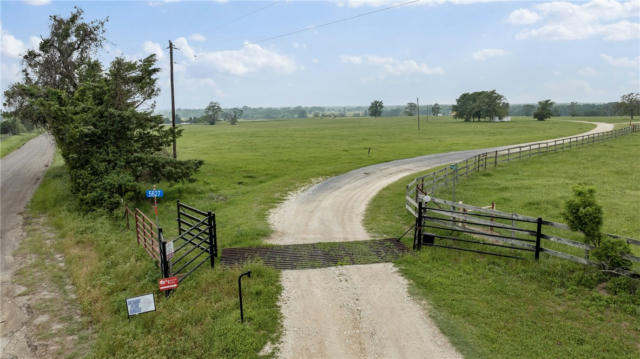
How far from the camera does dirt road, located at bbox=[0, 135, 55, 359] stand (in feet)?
28.4

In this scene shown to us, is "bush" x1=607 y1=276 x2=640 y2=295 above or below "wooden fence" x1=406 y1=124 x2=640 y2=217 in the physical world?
below

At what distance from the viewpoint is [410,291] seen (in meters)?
9.88

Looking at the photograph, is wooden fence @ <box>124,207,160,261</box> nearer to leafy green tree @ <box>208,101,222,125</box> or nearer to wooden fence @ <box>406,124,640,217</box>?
wooden fence @ <box>406,124,640,217</box>

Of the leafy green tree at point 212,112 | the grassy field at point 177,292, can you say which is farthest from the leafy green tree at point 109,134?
the leafy green tree at point 212,112

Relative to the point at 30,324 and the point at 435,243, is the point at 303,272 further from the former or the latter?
the point at 30,324

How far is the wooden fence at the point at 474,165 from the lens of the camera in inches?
732

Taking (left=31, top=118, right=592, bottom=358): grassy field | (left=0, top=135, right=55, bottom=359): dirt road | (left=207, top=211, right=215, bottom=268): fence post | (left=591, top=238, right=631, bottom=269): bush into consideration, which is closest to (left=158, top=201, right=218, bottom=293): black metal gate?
(left=207, top=211, right=215, bottom=268): fence post

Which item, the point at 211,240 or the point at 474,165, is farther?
the point at 474,165

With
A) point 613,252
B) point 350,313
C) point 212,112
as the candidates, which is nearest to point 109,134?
point 350,313

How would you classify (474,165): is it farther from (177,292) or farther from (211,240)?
(177,292)

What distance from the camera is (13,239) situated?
15805mm

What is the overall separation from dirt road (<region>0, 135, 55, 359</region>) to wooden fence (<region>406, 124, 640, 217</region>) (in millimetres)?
11808

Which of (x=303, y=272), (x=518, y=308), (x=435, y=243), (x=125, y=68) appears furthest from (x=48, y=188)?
(x=518, y=308)

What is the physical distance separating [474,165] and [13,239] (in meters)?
26.6
